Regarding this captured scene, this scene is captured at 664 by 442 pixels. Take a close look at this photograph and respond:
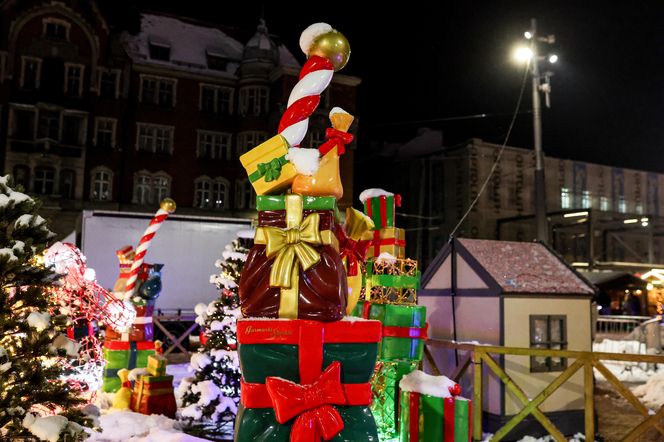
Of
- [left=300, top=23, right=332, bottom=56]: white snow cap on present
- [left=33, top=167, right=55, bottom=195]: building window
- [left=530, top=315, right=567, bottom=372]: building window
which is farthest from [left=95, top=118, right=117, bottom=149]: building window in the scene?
[left=300, top=23, right=332, bottom=56]: white snow cap on present

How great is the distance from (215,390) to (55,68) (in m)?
25.2

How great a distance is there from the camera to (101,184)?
91.6 feet

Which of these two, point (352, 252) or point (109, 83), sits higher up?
point (109, 83)

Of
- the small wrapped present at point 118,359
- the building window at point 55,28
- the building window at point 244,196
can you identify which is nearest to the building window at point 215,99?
the building window at point 244,196

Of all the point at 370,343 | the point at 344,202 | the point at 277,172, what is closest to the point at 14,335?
the point at 277,172

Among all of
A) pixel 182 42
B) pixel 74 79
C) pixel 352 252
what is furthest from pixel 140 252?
pixel 182 42

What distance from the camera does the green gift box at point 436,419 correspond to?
5.07 m

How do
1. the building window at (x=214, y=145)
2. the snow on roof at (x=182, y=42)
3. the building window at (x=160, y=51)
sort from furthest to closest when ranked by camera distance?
the building window at (x=214, y=145), the building window at (x=160, y=51), the snow on roof at (x=182, y=42)

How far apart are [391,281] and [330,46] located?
2.80m

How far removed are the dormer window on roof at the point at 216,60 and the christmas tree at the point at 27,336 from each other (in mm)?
28579

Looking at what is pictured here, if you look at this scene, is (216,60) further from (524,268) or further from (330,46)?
(330,46)

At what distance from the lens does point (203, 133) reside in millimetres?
30375

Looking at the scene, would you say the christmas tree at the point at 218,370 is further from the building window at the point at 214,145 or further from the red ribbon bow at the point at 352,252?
the building window at the point at 214,145

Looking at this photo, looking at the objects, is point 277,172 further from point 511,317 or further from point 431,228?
point 431,228
